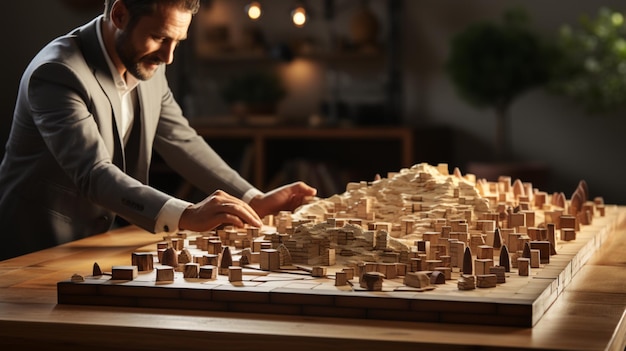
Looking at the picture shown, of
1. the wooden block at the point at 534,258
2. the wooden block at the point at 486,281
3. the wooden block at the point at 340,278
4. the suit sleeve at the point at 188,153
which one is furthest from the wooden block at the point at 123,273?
the suit sleeve at the point at 188,153

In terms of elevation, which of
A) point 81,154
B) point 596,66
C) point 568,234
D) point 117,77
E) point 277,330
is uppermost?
point 596,66

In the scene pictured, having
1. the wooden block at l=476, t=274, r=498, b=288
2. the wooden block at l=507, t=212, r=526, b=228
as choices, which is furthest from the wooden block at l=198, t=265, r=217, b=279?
the wooden block at l=507, t=212, r=526, b=228

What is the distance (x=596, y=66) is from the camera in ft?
16.9

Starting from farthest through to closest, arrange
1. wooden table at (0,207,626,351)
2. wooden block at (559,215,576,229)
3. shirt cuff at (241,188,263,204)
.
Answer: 1. shirt cuff at (241,188,263,204)
2. wooden block at (559,215,576,229)
3. wooden table at (0,207,626,351)

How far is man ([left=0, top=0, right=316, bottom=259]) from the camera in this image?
2293 mm

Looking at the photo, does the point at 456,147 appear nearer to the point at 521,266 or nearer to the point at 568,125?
the point at 568,125

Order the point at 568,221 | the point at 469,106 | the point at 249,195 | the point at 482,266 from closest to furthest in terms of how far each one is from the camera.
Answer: the point at 482,266 → the point at 568,221 → the point at 249,195 → the point at 469,106

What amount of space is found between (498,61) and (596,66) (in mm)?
508

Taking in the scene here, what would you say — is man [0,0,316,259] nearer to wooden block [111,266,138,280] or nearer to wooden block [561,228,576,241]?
wooden block [111,266,138,280]

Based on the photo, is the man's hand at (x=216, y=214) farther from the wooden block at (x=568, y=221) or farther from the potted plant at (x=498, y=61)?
the potted plant at (x=498, y=61)

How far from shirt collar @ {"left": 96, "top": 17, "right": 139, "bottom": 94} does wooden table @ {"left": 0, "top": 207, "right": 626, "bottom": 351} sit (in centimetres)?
96

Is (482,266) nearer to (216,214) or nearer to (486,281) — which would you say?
(486,281)

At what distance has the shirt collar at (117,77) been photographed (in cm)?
260

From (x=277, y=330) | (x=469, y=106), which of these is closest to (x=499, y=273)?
(x=277, y=330)
